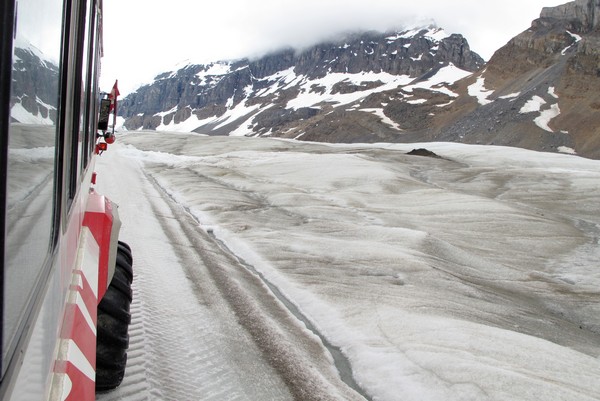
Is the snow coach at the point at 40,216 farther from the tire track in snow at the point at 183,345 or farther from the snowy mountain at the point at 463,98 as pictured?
the snowy mountain at the point at 463,98

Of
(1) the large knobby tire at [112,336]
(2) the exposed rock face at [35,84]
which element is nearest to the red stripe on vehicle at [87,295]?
(1) the large knobby tire at [112,336]

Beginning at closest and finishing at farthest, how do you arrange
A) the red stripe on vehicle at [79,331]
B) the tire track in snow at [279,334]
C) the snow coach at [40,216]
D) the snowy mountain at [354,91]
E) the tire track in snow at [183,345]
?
the snow coach at [40,216] → the red stripe on vehicle at [79,331] → the tire track in snow at [183,345] → the tire track in snow at [279,334] → the snowy mountain at [354,91]

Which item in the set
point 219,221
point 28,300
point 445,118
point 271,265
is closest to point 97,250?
point 28,300

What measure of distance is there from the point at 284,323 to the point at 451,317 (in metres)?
1.85

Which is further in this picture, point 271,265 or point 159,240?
point 159,240

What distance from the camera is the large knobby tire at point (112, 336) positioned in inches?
122

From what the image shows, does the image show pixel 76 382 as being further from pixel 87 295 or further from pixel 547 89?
pixel 547 89

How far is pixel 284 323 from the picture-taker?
5.26 metres

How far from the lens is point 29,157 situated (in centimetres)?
119

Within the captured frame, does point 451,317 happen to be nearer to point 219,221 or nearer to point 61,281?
point 61,281

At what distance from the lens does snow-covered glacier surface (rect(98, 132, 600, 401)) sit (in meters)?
4.07

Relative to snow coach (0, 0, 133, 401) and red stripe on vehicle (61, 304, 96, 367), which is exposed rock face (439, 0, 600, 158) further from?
snow coach (0, 0, 133, 401)

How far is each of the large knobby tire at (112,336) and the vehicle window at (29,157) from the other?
1689 millimetres

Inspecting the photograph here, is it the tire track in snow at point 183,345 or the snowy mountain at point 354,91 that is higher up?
the snowy mountain at point 354,91
